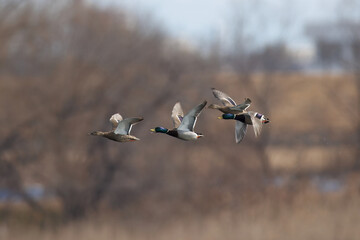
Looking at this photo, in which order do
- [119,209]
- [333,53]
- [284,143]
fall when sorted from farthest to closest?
[333,53] → [284,143] → [119,209]

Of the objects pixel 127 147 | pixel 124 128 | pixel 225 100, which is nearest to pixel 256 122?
pixel 225 100

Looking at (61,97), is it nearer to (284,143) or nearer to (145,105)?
(145,105)

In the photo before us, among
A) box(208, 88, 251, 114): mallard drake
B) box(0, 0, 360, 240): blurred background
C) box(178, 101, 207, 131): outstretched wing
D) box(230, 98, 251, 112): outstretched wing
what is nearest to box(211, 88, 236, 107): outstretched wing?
box(208, 88, 251, 114): mallard drake

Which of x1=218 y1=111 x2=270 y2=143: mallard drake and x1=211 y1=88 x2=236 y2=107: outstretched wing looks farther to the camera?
x1=211 y1=88 x2=236 y2=107: outstretched wing

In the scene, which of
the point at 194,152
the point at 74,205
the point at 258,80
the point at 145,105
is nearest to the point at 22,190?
the point at 74,205

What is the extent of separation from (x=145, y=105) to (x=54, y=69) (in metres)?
3.35

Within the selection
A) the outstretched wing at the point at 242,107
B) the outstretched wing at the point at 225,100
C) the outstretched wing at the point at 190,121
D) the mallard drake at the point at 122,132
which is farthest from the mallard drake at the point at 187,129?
the outstretched wing at the point at 225,100

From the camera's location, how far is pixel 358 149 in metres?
23.9

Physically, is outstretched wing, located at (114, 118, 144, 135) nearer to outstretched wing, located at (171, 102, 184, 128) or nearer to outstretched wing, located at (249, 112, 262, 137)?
outstretched wing, located at (171, 102, 184, 128)

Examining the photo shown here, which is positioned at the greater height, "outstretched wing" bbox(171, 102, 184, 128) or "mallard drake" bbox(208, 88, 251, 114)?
"mallard drake" bbox(208, 88, 251, 114)

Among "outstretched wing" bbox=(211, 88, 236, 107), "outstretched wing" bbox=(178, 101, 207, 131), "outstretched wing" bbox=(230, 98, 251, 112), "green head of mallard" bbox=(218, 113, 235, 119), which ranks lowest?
"outstretched wing" bbox=(178, 101, 207, 131)

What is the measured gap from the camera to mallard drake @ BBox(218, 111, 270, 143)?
347 centimetres

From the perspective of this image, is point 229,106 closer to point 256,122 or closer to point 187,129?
point 256,122

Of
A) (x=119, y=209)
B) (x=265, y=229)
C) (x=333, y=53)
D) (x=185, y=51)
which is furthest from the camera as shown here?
(x=333, y=53)
